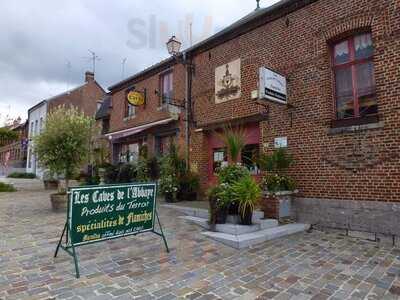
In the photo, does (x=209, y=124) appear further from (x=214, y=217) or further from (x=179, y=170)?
(x=214, y=217)

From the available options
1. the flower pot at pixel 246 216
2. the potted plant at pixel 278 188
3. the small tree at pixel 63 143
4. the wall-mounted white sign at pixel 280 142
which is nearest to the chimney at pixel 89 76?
the small tree at pixel 63 143

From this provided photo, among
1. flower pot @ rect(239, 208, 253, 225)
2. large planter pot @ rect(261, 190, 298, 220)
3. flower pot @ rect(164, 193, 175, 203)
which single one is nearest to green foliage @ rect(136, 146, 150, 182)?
flower pot @ rect(164, 193, 175, 203)

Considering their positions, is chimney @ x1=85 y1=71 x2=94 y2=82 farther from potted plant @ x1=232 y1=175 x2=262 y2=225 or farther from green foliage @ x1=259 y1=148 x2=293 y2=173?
potted plant @ x1=232 y1=175 x2=262 y2=225

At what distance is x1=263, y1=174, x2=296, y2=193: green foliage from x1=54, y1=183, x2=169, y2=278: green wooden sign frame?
130 inches

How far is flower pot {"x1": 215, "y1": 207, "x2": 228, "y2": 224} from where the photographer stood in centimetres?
632

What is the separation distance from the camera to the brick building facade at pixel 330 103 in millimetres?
6137

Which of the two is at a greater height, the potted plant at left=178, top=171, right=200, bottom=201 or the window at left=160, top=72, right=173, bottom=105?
the window at left=160, top=72, right=173, bottom=105

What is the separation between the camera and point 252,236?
567cm

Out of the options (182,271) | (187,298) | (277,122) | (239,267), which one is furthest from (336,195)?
(187,298)

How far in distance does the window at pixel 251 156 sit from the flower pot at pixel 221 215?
8.69 ft

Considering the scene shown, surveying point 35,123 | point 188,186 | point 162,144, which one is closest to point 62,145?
point 188,186

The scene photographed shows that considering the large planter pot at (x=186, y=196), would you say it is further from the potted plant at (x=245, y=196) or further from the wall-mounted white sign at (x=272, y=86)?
the wall-mounted white sign at (x=272, y=86)

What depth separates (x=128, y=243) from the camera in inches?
213

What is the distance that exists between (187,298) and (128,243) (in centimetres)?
244
